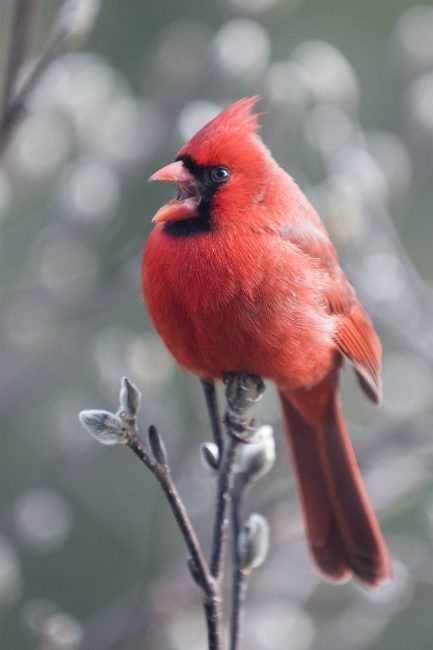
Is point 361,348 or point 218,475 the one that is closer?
point 218,475

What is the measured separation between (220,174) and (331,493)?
86 centimetres

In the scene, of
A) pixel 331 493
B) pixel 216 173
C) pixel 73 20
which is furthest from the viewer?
pixel 331 493

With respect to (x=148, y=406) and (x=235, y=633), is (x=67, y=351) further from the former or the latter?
Result: (x=235, y=633)

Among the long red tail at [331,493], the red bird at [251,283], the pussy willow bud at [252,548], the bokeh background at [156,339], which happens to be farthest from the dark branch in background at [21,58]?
the long red tail at [331,493]

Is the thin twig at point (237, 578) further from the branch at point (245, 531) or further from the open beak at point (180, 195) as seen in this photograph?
the open beak at point (180, 195)

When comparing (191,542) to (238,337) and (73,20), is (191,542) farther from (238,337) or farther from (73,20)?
(73,20)

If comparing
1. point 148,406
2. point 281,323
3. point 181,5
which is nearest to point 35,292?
point 148,406

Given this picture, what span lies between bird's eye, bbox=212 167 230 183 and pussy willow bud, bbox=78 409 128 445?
723 millimetres

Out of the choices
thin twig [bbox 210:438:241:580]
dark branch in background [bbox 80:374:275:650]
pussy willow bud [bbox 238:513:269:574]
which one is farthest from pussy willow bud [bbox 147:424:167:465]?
pussy willow bud [bbox 238:513:269:574]

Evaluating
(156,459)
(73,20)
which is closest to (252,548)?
(156,459)

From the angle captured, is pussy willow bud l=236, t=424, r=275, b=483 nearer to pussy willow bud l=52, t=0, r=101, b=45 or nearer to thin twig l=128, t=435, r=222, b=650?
thin twig l=128, t=435, r=222, b=650

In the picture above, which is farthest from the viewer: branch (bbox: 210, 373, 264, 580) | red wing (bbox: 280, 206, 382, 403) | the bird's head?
red wing (bbox: 280, 206, 382, 403)

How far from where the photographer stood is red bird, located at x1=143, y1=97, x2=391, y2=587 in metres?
2.02

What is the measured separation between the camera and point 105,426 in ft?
5.11
